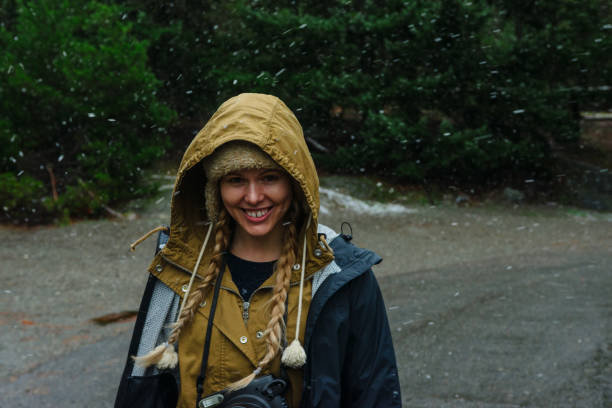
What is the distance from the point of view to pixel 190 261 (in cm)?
208

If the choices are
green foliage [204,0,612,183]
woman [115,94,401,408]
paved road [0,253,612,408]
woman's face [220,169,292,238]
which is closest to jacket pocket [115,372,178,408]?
woman [115,94,401,408]

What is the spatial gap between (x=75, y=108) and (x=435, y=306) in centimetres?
813

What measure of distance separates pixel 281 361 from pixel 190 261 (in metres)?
0.48

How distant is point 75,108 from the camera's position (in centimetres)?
1120

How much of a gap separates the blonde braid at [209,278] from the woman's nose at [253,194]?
0.66ft

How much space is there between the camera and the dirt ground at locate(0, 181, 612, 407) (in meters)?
4.65

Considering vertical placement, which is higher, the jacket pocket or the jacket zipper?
the jacket zipper

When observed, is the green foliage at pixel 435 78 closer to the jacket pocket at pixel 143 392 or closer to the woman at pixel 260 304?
the woman at pixel 260 304

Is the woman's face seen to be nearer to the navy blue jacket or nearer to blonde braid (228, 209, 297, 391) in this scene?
blonde braid (228, 209, 297, 391)

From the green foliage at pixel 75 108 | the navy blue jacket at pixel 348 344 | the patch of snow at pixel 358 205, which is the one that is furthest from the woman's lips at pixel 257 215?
the patch of snow at pixel 358 205

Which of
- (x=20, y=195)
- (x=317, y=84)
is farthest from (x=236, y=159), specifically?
(x=317, y=84)

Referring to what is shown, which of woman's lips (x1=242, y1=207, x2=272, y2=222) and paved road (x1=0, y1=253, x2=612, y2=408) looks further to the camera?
paved road (x1=0, y1=253, x2=612, y2=408)

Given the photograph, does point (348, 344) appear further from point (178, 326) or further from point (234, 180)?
point (234, 180)

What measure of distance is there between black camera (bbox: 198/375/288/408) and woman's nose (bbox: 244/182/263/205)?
586 mm
